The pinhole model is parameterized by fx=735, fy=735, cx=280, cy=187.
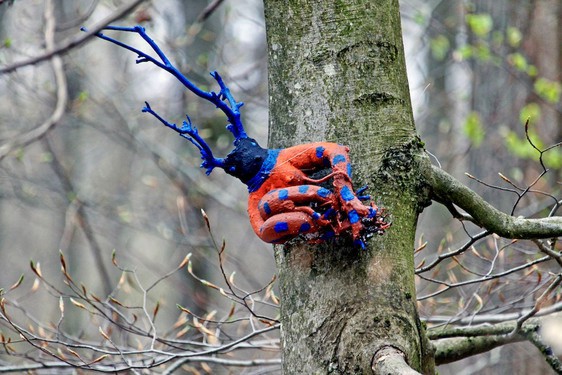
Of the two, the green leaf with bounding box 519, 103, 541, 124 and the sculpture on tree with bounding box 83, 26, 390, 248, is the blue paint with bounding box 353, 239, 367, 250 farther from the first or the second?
the green leaf with bounding box 519, 103, 541, 124

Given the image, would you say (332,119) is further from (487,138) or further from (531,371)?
(487,138)

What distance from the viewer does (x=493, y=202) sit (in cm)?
550

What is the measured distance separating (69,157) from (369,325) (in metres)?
7.88

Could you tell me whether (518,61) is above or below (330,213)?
above

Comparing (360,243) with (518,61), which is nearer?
(360,243)

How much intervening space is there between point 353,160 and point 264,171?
23 cm

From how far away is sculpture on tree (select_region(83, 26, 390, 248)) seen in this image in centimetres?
166

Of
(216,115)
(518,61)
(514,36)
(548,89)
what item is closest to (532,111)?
(548,89)

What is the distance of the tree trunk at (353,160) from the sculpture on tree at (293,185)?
84mm

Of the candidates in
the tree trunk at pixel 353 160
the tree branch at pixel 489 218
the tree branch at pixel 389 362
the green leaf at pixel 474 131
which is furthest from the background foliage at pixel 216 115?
the tree branch at pixel 389 362

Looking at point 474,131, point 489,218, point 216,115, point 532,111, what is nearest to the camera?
point 489,218

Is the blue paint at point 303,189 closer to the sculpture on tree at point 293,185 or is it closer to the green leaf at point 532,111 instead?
the sculpture on tree at point 293,185

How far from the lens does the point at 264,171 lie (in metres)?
1.78

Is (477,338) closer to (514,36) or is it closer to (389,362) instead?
(389,362)
